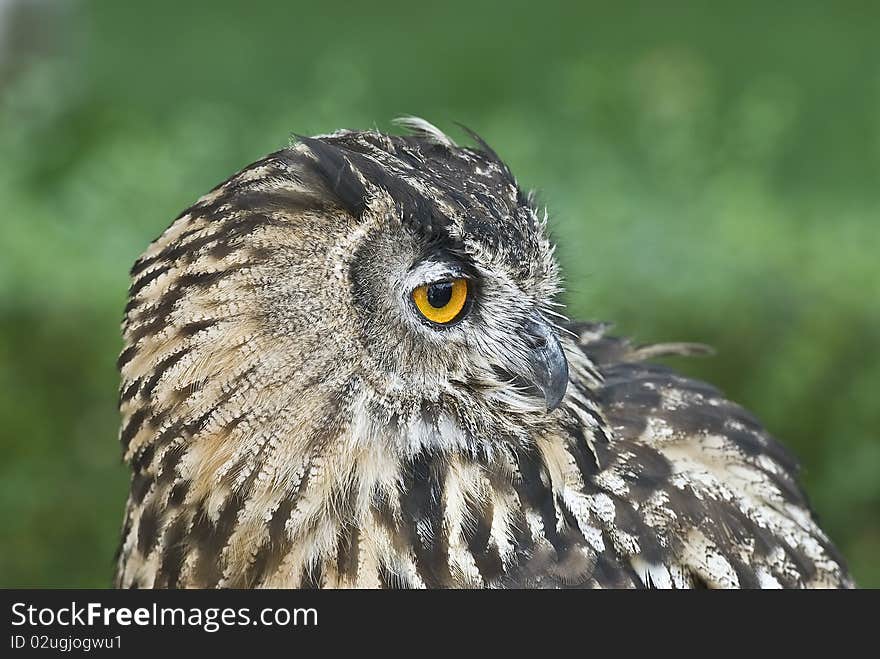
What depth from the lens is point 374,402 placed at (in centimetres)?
196

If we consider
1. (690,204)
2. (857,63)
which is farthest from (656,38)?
(690,204)

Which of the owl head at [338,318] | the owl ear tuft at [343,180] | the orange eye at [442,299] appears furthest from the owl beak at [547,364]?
the owl ear tuft at [343,180]

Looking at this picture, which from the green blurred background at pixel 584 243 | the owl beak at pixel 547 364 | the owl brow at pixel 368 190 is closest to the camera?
the owl brow at pixel 368 190

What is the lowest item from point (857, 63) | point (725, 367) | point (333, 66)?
point (725, 367)

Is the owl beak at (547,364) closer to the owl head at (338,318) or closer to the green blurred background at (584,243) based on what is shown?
the owl head at (338,318)

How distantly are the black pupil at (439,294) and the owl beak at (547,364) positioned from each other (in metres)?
0.18

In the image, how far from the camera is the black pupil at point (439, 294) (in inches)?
76.2

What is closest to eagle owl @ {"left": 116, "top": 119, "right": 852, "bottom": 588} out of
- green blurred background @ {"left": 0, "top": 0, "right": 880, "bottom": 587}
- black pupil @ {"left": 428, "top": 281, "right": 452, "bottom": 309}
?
black pupil @ {"left": 428, "top": 281, "right": 452, "bottom": 309}

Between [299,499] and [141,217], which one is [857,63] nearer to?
[141,217]

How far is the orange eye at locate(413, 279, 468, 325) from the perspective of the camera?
1935mm

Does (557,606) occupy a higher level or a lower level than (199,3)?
lower

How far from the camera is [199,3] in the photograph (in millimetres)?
9133

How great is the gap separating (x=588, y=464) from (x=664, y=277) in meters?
1.84

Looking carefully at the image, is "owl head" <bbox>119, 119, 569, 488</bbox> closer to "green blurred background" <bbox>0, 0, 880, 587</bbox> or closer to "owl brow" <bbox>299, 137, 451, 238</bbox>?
"owl brow" <bbox>299, 137, 451, 238</bbox>
